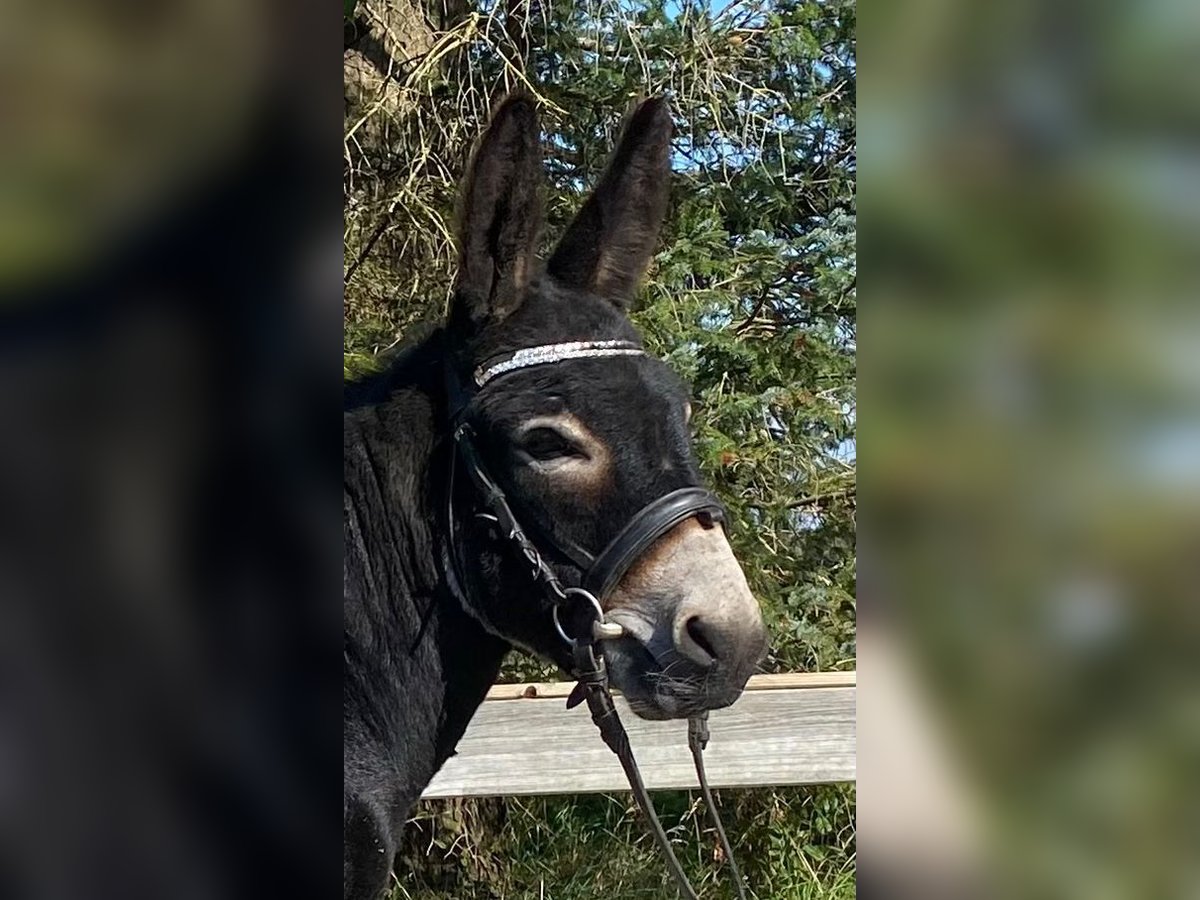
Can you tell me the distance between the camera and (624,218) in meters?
1.32

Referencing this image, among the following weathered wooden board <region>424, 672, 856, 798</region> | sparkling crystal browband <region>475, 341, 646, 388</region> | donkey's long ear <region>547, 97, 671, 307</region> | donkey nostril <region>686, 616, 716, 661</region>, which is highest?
donkey's long ear <region>547, 97, 671, 307</region>

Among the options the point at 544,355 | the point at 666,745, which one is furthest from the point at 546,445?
the point at 666,745

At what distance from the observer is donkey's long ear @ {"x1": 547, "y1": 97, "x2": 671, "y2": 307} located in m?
1.29

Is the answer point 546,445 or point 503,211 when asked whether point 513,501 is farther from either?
point 503,211

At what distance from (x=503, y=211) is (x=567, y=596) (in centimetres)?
46

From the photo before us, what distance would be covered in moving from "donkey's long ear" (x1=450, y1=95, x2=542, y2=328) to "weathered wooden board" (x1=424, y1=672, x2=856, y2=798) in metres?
0.53

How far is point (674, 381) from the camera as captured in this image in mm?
1283
